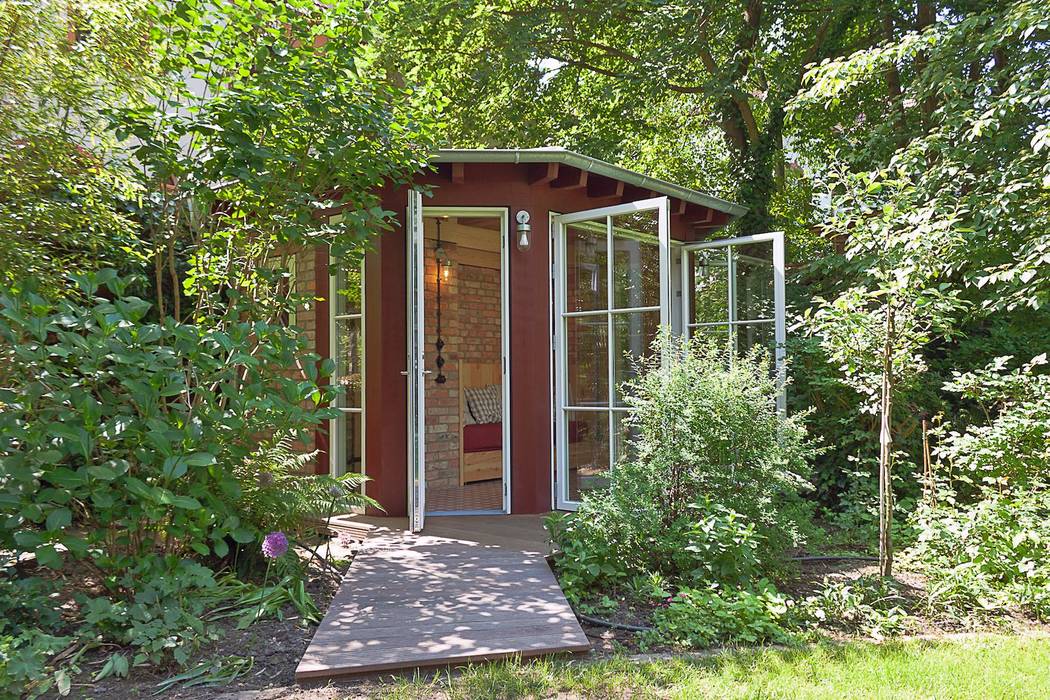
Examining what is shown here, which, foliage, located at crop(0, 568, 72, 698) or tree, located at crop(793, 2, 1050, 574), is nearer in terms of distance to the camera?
foliage, located at crop(0, 568, 72, 698)

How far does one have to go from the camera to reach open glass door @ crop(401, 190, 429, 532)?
4.90 meters

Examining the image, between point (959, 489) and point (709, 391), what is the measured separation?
2526 millimetres

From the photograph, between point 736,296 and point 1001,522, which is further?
point 736,296

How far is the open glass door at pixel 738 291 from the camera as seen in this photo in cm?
586

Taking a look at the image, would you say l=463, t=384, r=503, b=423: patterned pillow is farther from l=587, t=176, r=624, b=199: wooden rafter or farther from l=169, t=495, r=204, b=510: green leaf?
l=169, t=495, r=204, b=510: green leaf

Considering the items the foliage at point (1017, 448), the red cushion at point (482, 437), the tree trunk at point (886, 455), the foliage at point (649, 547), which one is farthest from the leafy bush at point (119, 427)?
the red cushion at point (482, 437)

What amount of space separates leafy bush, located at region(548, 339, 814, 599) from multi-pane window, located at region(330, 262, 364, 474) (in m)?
2.26

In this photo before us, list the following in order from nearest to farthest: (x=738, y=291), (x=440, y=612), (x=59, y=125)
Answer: (x=440, y=612), (x=59, y=125), (x=738, y=291)

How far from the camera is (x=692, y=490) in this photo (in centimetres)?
396

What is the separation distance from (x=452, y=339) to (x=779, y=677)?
19.2 ft

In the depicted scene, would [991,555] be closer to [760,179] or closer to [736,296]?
[736,296]

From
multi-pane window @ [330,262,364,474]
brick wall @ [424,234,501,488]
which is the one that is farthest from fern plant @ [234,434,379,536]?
brick wall @ [424,234,501,488]

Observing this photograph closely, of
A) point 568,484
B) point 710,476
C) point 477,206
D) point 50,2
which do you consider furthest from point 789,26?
point 50,2

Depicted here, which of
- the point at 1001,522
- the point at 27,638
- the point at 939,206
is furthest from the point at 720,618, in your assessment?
the point at 27,638
